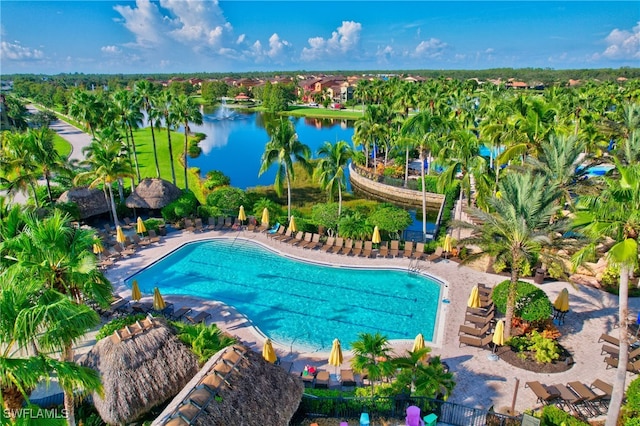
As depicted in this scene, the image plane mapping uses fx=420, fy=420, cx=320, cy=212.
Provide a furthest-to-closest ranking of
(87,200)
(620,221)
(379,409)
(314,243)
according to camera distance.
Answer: (87,200)
(314,243)
(379,409)
(620,221)

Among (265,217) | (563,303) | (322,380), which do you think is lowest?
(322,380)

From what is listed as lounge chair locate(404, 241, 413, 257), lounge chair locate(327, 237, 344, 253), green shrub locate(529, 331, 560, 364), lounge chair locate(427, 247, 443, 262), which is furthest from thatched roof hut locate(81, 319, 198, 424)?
lounge chair locate(427, 247, 443, 262)

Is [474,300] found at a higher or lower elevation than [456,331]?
higher

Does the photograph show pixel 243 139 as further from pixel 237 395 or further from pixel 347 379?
pixel 237 395

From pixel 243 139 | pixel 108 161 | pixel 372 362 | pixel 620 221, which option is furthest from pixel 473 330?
pixel 243 139

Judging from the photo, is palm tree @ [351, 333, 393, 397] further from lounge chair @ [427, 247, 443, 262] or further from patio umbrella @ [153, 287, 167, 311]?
lounge chair @ [427, 247, 443, 262]

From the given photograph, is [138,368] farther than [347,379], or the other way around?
[347,379]

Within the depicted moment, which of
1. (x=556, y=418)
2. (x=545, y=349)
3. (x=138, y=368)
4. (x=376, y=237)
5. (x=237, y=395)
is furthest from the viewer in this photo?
(x=376, y=237)

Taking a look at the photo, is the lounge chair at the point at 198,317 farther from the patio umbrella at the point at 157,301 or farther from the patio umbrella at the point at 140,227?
the patio umbrella at the point at 140,227
